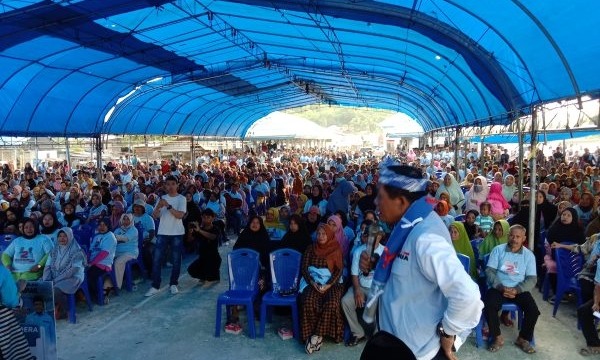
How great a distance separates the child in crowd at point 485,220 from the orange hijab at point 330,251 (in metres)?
2.65

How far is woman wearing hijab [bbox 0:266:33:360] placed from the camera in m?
3.67

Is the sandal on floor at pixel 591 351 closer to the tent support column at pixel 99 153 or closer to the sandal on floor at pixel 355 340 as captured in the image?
the sandal on floor at pixel 355 340

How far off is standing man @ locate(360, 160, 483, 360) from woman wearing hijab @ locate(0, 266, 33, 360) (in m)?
2.99

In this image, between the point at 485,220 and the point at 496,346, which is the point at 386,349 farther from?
the point at 485,220

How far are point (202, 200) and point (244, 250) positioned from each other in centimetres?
522

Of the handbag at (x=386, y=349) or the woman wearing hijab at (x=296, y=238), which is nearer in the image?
the handbag at (x=386, y=349)

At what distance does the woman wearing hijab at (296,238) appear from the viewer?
6.15 m

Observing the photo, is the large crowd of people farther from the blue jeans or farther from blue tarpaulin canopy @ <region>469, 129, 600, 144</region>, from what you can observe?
blue tarpaulin canopy @ <region>469, 129, 600, 144</region>

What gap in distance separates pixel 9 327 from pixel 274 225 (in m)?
4.92

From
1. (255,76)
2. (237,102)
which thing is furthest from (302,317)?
(237,102)

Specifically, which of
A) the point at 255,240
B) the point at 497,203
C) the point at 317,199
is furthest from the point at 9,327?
the point at 497,203

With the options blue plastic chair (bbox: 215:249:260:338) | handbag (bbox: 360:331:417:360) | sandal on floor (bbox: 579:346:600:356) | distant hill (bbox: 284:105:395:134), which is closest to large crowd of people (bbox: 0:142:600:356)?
sandal on floor (bbox: 579:346:600:356)

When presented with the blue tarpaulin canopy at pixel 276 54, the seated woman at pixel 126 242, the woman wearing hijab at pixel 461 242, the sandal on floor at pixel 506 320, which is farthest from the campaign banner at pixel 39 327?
the blue tarpaulin canopy at pixel 276 54

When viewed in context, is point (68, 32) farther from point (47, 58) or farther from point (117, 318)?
point (117, 318)
